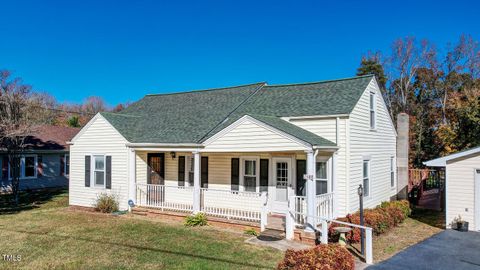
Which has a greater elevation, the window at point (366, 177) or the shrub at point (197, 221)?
the window at point (366, 177)

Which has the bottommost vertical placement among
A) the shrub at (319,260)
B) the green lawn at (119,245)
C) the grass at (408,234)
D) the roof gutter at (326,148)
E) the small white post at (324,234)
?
the grass at (408,234)

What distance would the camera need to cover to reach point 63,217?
47.7 ft

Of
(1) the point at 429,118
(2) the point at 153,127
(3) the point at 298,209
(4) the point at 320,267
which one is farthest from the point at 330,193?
(1) the point at 429,118

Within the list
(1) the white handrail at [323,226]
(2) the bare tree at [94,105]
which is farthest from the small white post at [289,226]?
(2) the bare tree at [94,105]

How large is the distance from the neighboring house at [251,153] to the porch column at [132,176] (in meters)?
0.04

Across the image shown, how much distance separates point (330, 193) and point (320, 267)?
603cm

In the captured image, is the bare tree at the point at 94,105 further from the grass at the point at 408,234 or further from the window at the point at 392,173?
the grass at the point at 408,234

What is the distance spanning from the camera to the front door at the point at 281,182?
13.4 m

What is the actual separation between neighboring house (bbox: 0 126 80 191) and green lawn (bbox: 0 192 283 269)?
391 inches

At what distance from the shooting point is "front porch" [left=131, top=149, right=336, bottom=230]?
12.3 metres

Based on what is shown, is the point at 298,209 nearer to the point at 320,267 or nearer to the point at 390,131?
the point at 320,267

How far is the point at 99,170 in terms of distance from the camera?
1627cm

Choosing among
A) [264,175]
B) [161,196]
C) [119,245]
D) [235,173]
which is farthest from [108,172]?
[264,175]

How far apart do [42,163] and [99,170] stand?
36.3ft
